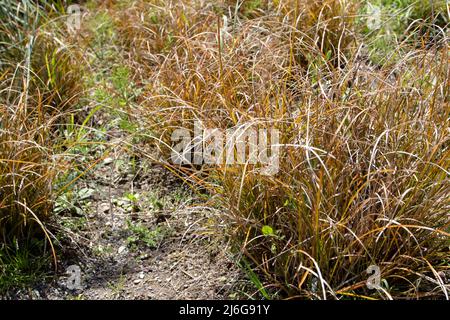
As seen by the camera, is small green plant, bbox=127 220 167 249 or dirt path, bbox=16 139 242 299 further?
small green plant, bbox=127 220 167 249

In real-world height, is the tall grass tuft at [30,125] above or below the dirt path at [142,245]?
above

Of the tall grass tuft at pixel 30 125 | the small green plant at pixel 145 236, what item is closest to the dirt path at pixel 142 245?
the small green plant at pixel 145 236

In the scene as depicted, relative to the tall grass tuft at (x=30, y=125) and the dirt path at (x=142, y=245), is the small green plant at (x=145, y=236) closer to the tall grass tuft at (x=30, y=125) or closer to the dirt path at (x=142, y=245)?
the dirt path at (x=142, y=245)

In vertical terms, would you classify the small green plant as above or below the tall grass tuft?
below

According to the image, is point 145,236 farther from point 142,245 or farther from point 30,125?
point 30,125

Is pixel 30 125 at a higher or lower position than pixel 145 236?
higher

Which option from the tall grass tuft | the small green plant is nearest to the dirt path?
the small green plant

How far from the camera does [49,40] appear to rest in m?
3.67

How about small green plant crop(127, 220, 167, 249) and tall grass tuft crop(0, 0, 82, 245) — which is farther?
small green plant crop(127, 220, 167, 249)

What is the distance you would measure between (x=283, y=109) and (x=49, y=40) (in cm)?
150

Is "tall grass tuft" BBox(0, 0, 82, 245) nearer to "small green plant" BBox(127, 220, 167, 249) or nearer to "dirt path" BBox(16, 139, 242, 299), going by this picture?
"dirt path" BBox(16, 139, 242, 299)

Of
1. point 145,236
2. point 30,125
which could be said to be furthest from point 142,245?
point 30,125

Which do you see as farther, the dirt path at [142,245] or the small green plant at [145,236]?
the small green plant at [145,236]
